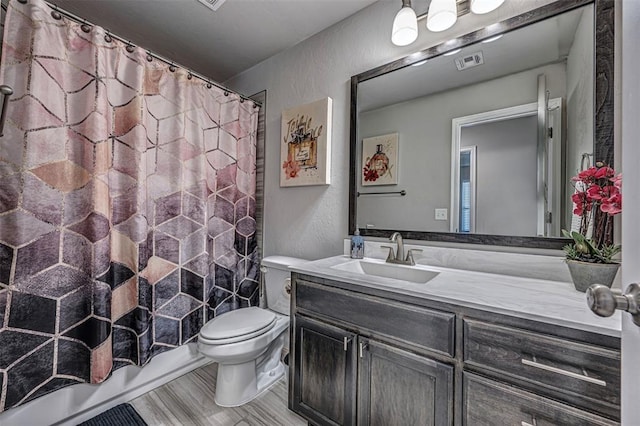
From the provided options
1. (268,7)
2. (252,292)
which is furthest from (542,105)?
(252,292)

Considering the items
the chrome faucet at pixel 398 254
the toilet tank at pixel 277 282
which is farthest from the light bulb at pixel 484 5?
the toilet tank at pixel 277 282

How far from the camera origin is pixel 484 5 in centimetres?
123

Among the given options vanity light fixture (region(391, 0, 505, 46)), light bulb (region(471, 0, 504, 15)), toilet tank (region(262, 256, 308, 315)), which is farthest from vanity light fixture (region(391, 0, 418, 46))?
toilet tank (region(262, 256, 308, 315))

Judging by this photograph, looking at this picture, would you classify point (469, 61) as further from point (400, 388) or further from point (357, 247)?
point (400, 388)

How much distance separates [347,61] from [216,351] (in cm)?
190

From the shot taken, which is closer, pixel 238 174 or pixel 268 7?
pixel 268 7

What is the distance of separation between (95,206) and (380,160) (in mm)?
1523

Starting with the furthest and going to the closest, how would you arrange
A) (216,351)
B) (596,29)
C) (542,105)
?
(216,351), (542,105), (596,29)

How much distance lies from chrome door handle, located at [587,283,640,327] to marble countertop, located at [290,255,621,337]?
1.23 ft

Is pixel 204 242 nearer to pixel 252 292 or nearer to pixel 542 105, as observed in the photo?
pixel 252 292

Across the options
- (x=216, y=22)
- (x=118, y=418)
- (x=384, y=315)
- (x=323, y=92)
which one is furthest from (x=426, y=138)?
(x=118, y=418)

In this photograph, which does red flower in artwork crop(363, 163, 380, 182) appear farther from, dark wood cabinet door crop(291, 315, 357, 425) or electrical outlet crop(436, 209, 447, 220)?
dark wood cabinet door crop(291, 315, 357, 425)

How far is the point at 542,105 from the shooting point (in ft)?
3.83

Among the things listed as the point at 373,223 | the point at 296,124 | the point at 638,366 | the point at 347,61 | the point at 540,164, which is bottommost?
the point at 638,366
